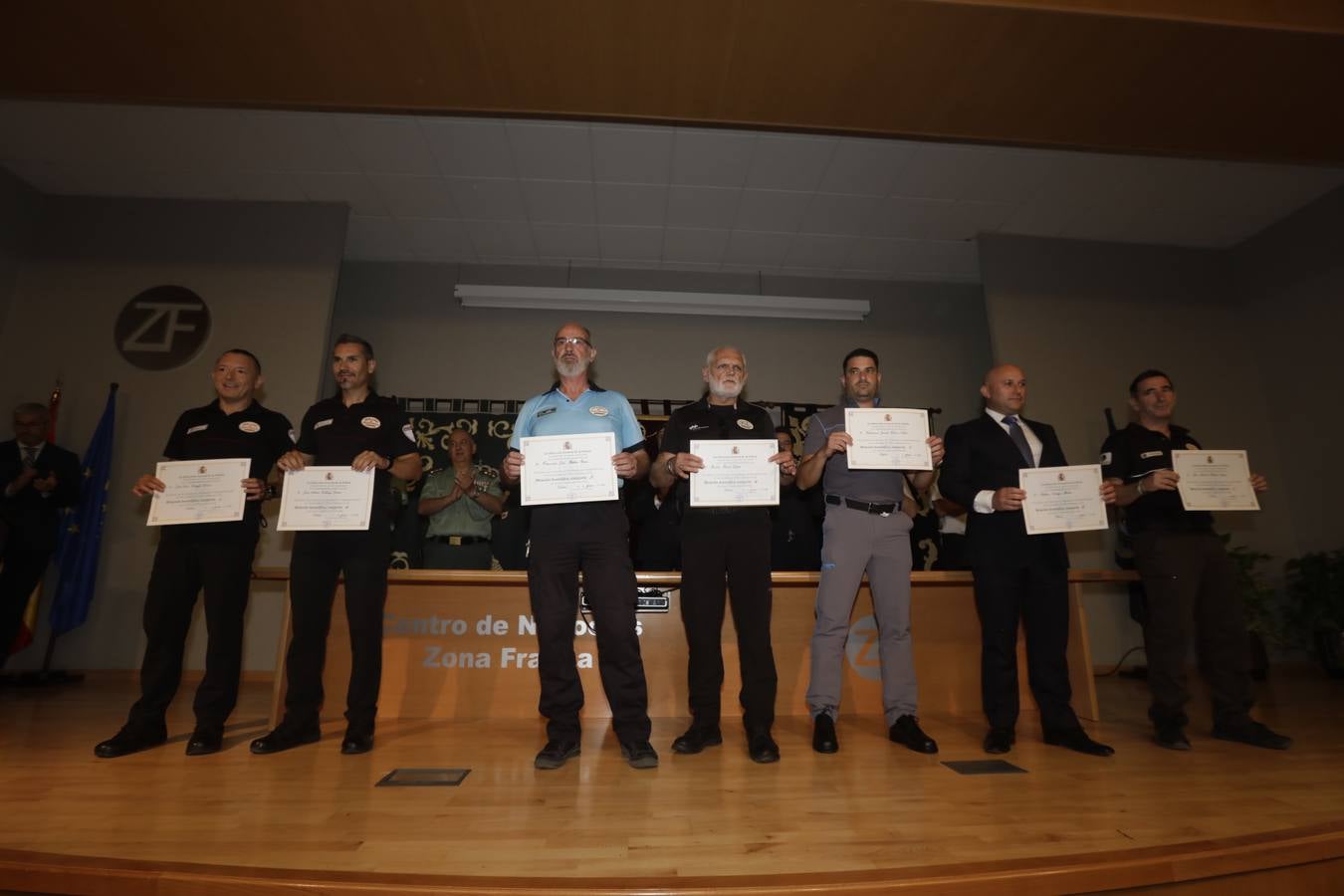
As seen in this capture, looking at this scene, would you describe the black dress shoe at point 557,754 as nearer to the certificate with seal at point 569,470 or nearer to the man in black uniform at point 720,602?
the man in black uniform at point 720,602

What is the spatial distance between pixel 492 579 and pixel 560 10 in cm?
269

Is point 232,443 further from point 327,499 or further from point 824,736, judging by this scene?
point 824,736

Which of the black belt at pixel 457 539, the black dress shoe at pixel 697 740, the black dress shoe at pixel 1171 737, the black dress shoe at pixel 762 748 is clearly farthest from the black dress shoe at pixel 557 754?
the black dress shoe at pixel 1171 737

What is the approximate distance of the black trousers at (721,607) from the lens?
8.84 feet

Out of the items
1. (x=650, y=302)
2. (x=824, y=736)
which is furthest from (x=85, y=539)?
(x=824, y=736)

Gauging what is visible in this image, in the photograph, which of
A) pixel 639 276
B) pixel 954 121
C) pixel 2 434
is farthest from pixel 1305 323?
pixel 2 434

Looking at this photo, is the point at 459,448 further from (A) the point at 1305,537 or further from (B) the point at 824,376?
(A) the point at 1305,537

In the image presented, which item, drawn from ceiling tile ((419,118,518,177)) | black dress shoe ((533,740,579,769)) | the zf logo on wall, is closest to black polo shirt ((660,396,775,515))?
black dress shoe ((533,740,579,769))

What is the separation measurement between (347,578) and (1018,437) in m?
3.07

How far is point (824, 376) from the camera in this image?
643cm

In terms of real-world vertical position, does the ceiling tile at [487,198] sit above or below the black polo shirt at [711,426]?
above

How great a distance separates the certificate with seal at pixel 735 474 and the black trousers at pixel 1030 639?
1114 millimetres

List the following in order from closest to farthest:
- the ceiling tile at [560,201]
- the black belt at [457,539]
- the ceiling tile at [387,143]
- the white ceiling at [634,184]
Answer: the black belt at [457,539]
the ceiling tile at [387,143]
the white ceiling at [634,184]
the ceiling tile at [560,201]

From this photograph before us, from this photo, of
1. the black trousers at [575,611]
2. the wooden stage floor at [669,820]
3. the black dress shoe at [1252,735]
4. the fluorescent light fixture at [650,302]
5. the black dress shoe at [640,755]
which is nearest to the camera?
the wooden stage floor at [669,820]
